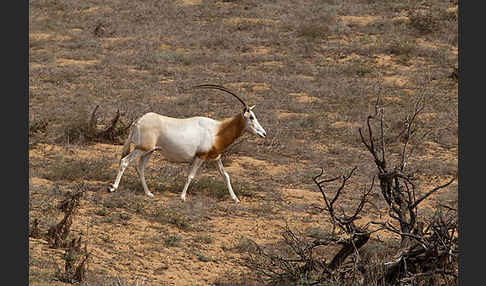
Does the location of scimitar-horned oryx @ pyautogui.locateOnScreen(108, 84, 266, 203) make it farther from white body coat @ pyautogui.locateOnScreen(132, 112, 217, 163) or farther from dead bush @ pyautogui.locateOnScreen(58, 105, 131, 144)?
dead bush @ pyautogui.locateOnScreen(58, 105, 131, 144)

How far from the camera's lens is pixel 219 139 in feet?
35.2

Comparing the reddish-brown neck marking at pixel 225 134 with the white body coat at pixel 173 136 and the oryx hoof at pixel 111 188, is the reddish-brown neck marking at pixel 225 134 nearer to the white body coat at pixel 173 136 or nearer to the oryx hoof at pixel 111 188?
the white body coat at pixel 173 136

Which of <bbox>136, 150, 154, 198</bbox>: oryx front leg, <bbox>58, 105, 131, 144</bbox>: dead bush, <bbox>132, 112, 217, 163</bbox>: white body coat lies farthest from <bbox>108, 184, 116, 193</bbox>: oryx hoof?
<bbox>58, 105, 131, 144</bbox>: dead bush

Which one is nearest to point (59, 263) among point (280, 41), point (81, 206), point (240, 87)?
point (81, 206)

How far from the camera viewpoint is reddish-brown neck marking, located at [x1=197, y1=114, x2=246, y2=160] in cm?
1072

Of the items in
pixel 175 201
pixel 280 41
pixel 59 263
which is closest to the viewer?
pixel 59 263

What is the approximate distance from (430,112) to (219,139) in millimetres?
7408

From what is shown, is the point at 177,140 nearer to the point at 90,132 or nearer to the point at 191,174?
the point at 191,174

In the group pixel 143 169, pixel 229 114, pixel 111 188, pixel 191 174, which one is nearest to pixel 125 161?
pixel 143 169

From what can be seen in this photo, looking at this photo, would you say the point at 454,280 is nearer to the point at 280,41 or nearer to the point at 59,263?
the point at 59,263

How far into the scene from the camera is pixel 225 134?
35.4ft

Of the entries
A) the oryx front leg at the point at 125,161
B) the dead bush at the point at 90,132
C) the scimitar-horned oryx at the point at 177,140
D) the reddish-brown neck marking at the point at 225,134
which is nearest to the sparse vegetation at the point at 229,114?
the dead bush at the point at 90,132

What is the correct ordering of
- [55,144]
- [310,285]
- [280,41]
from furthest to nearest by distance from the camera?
1. [280,41]
2. [55,144]
3. [310,285]

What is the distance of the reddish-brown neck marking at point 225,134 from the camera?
35.2 ft
